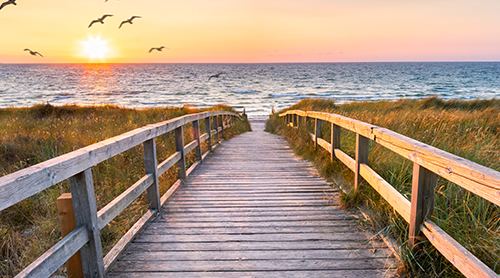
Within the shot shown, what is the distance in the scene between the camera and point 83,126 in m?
9.65

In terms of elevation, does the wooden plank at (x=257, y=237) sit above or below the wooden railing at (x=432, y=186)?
below

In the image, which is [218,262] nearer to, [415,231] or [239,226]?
[239,226]

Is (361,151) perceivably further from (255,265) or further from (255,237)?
(255,265)

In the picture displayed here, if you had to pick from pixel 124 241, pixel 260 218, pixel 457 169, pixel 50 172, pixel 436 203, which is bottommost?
pixel 260 218

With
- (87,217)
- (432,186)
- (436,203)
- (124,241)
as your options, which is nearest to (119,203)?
(124,241)

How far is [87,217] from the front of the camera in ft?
7.14

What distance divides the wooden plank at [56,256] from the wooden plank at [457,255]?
243cm

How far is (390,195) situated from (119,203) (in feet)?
8.28

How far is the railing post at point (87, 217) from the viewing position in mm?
2129

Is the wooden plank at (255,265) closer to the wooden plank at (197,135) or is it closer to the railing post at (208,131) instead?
the wooden plank at (197,135)

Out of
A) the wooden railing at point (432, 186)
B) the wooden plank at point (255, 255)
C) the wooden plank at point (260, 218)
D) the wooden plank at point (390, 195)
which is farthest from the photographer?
the wooden plank at point (260, 218)

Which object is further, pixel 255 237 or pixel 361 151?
pixel 361 151

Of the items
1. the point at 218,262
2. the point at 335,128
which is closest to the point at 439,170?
the point at 218,262

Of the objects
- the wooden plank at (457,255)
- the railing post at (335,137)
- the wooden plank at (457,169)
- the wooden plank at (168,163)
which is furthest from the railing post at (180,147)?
the wooden plank at (457,255)
